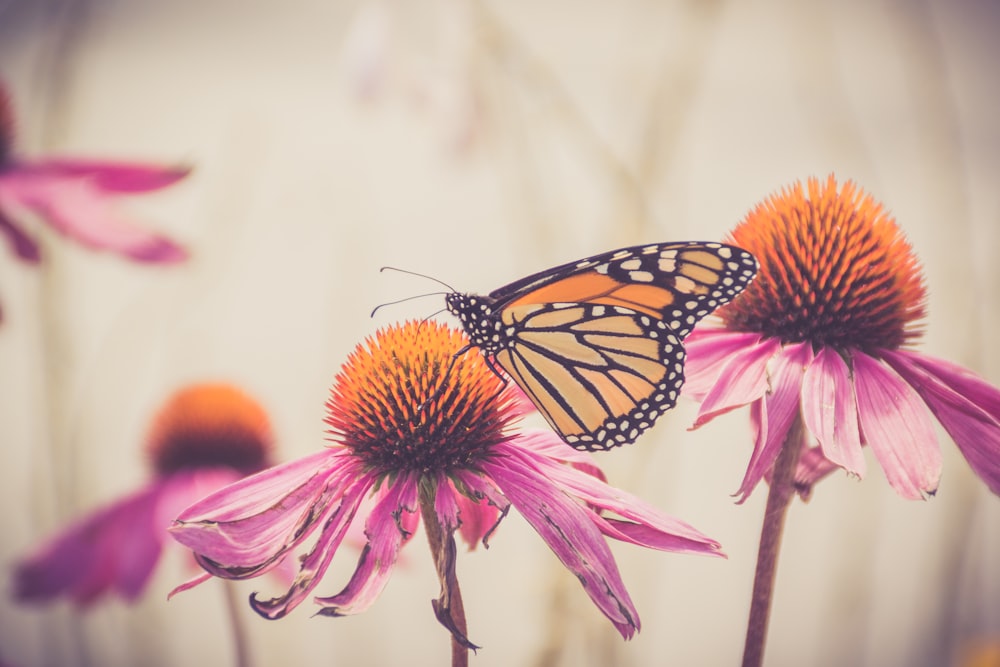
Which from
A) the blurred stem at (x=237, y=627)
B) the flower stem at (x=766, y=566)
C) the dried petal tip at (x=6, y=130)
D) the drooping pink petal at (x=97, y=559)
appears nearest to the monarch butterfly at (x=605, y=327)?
the flower stem at (x=766, y=566)

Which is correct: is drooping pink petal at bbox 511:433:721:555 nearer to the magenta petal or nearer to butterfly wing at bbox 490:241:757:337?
the magenta petal

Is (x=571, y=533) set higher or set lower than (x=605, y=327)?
lower

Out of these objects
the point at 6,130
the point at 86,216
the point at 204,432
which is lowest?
the point at 204,432

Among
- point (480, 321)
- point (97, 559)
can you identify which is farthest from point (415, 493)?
point (97, 559)

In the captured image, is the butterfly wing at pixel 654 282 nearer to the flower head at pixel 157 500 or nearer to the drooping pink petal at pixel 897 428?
the drooping pink petal at pixel 897 428

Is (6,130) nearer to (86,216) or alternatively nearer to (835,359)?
(86,216)

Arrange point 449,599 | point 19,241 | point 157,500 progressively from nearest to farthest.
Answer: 1. point 449,599
2. point 19,241
3. point 157,500

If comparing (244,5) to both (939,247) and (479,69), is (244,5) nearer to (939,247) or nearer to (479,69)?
(479,69)

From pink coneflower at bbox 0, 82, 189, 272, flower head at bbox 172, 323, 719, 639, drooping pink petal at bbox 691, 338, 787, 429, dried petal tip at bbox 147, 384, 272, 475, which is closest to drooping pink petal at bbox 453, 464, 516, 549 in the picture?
flower head at bbox 172, 323, 719, 639

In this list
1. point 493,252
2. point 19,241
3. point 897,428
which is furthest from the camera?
point 493,252
